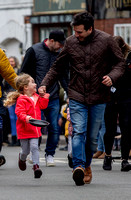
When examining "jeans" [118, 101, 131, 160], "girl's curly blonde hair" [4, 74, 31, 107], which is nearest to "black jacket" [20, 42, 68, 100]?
"jeans" [118, 101, 131, 160]

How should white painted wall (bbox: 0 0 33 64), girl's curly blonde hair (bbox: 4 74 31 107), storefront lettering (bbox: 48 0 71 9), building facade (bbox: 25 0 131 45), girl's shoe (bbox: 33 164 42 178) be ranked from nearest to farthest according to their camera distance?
girl's shoe (bbox: 33 164 42 178), girl's curly blonde hair (bbox: 4 74 31 107), building facade (bbox: 25 0 131 45), storefront lettering (bbox: 48 0 71 9), white painted wall (bbox: 0 0 33 64)

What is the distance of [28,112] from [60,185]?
116cm

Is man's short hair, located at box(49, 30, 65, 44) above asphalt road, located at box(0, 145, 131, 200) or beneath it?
above

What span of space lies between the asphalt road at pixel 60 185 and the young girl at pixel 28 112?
0.32m

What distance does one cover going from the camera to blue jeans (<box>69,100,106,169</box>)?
7855mm

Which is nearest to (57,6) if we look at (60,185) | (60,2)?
(60,2)

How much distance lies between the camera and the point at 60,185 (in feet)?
25.7

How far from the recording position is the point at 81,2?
80.5ft

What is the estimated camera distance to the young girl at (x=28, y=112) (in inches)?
333

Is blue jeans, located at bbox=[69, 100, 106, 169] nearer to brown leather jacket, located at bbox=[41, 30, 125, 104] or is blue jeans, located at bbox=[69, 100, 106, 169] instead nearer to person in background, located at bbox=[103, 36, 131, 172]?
brown leather jacket, located at bbox=[41, 30, 125, 104]

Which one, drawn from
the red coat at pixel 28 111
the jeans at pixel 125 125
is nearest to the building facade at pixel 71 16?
the jeans at pixel 125 125

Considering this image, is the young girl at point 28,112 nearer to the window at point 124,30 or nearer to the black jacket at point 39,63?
the black jacket at point 39,63

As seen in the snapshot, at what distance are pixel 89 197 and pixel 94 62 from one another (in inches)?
66.4

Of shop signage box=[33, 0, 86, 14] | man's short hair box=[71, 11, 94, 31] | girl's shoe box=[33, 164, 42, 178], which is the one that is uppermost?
man's short hair box=[71, 11, 94, 31]
